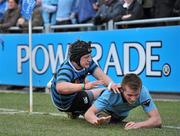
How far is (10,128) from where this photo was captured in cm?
827

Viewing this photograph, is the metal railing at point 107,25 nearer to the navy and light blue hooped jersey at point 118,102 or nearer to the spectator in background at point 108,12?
the spectator in background at point 108,12

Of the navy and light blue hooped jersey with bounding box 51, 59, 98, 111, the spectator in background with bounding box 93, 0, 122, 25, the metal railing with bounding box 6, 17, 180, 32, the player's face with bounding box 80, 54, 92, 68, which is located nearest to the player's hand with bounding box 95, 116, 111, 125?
the navy and light blue hooped jersey with bounding box 51, 59, 98, 111

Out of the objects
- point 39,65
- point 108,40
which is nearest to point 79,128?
point 108,40

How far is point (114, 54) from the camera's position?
14.1 m

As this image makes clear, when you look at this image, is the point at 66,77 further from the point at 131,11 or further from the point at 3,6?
the point at 3,6

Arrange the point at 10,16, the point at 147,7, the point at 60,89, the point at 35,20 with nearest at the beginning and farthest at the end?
1. the point at 60,89
2. the point at 147,7
3. the point at 35,20
4. the point at 10,16

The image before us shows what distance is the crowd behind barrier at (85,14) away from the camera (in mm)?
13711

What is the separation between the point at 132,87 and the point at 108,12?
22.5ft

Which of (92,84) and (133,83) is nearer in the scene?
(133,83)

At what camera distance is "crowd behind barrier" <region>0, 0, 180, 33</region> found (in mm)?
13711

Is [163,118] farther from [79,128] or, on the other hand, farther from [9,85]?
[9,85]

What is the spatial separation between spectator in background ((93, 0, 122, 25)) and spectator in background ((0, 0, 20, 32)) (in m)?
3.38

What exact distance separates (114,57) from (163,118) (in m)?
4.39

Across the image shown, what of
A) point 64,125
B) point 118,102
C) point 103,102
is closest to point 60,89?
point 64,125
